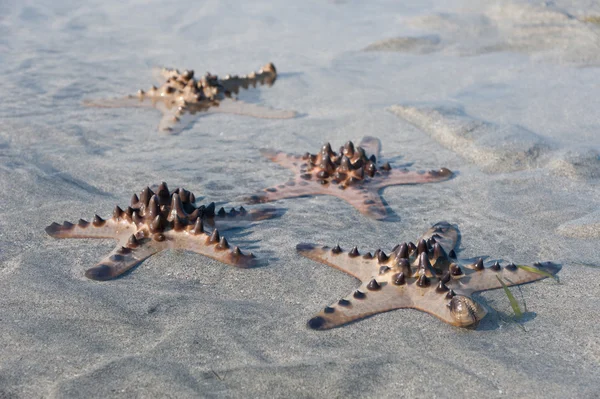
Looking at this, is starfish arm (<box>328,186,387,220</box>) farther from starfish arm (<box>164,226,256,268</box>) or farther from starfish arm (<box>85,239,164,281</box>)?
starfish arm (<box>85,239,164,281</box>)

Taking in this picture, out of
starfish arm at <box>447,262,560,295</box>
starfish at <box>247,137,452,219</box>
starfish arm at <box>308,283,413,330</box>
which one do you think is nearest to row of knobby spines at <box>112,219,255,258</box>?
starfish arm at <box>308,283,413,330</box>

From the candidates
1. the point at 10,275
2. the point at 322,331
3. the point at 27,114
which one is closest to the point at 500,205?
the point at 322,331

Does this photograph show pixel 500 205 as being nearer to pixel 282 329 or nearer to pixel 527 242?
pixel 527 242

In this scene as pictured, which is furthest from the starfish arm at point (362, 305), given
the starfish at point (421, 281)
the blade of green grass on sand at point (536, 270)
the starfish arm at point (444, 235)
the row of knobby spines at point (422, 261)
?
the blade of green grass on sand at point (536, 270)

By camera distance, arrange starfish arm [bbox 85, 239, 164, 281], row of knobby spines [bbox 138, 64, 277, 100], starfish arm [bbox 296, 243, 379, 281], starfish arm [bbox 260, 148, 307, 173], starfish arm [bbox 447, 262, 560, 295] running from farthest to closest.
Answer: row of knobby spines [bbox 138, 64, 277, 100] → starfish arm [bbox 260, 148, 307, 173] → starfish arm [bbox 85, 239, 164, 281] → starfish arm [bbox 296, 243, 379, 281] → starfish arm [bbox 447, 262, 560, 295]

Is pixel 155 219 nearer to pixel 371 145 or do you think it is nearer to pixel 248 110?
pixel 371 145
